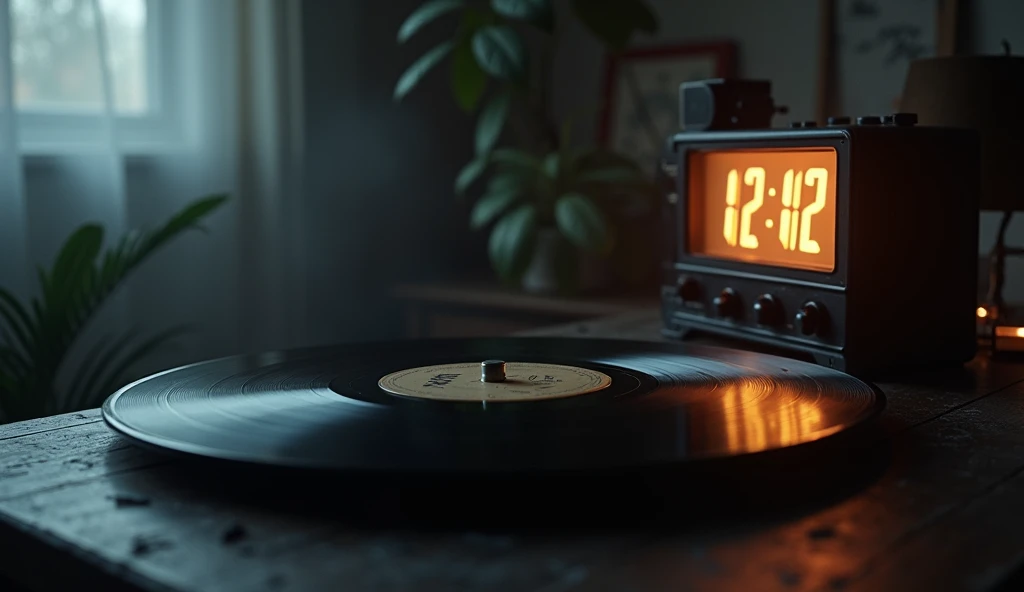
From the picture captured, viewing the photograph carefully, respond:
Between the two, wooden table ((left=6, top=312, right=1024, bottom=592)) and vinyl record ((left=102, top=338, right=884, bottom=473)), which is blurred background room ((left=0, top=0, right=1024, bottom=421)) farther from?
wooden table ((left=6, top=312, right=1024, bottom=592))

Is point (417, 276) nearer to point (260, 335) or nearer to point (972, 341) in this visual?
point (260, 335)

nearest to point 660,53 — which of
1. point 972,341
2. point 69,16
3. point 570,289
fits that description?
point 570,289

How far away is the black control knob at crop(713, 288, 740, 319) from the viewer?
125cm

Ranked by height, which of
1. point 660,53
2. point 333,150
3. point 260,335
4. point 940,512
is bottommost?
point 260,335

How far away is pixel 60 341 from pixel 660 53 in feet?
4.88

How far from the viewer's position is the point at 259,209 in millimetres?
2346

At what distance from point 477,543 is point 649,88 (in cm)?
203

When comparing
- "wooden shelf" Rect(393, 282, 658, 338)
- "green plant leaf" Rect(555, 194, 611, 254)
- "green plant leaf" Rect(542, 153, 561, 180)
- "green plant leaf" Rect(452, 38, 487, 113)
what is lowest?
"wooden shelf" Rect(393, 282, 658, 338)

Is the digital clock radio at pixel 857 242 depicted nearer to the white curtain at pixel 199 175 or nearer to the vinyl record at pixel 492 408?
the vinyl record at pixel 492 408

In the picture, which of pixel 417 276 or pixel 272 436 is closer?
pixel 272 436

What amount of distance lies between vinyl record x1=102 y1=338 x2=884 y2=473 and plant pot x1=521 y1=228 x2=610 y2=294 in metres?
1.08

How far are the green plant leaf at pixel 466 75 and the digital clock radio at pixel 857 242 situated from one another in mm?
→ 1080

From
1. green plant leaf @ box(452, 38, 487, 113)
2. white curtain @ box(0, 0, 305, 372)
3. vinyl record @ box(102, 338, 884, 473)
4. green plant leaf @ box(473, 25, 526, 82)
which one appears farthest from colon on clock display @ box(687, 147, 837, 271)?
white curtain @ box(0, 0, 305, 372)

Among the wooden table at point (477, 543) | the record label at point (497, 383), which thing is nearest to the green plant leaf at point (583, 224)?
the record label at point (497, 383)
